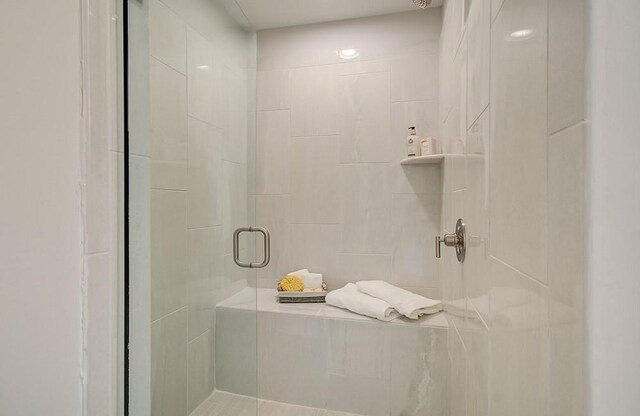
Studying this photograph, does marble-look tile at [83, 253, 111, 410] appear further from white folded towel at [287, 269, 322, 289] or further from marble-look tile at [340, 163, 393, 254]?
marble-look tile at [340, 163, 393, 254]

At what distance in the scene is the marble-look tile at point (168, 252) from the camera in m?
0.79

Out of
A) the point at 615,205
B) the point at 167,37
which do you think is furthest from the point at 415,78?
the point at 615,205

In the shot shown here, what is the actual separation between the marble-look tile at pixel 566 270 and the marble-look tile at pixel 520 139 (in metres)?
0.04

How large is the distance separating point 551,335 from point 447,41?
148 centimetres

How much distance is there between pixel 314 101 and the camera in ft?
6.57

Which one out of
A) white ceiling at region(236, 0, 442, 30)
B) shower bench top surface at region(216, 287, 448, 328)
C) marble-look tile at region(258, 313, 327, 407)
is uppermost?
white ceiling at region(236, 0, 442, 30)

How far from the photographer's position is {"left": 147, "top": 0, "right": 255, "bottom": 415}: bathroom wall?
0.81 metres

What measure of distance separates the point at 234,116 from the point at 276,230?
1.01m

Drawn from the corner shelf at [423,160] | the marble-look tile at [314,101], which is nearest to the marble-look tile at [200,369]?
the corner shelf at [423,160]

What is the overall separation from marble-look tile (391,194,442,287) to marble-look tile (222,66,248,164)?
1.01m

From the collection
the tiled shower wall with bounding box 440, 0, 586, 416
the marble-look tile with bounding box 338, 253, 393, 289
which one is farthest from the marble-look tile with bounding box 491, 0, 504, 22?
the marble-look tile with bounding box 338, 253, 393, 289

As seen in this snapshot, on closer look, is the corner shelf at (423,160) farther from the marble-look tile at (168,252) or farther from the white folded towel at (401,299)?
the marble-look tile at (168,252)

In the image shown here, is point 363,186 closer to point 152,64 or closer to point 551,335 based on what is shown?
point 152,64

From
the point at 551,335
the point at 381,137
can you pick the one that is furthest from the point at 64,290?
the point at 381,137
